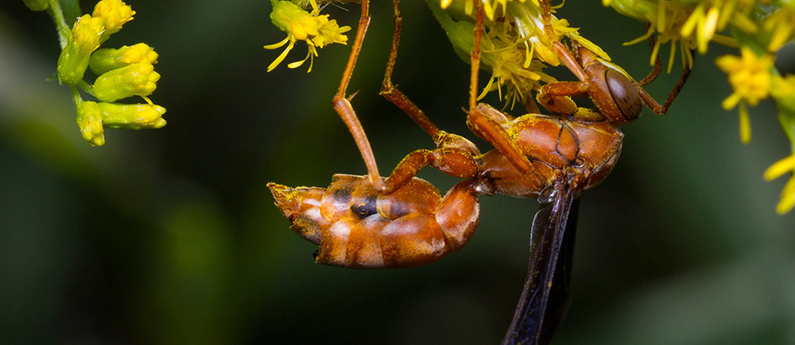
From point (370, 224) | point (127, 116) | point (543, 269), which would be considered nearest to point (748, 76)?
point (543, 269)

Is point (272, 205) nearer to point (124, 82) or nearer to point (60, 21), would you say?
point (124, 82)

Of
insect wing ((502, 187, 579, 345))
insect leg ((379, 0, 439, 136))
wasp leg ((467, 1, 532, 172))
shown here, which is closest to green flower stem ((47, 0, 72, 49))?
insect leg ((379, 0, 439, 136))

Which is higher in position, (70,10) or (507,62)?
(70,10)

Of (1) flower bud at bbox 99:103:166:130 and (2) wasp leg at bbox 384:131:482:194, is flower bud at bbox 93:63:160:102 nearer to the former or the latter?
(1) flower bud at bbox 99:103:166:130

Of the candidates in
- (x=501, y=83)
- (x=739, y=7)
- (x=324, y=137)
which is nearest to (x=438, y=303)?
(x=324, y=137)

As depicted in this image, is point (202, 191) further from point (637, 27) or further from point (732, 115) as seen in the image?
point (732, 115)

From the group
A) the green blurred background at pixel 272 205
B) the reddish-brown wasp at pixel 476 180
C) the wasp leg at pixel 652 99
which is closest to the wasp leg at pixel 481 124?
the reddish-brown wasp at pixel 476 180

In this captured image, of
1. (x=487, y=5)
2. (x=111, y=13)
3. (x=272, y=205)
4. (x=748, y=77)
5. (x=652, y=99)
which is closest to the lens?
(x=748, y=77)
